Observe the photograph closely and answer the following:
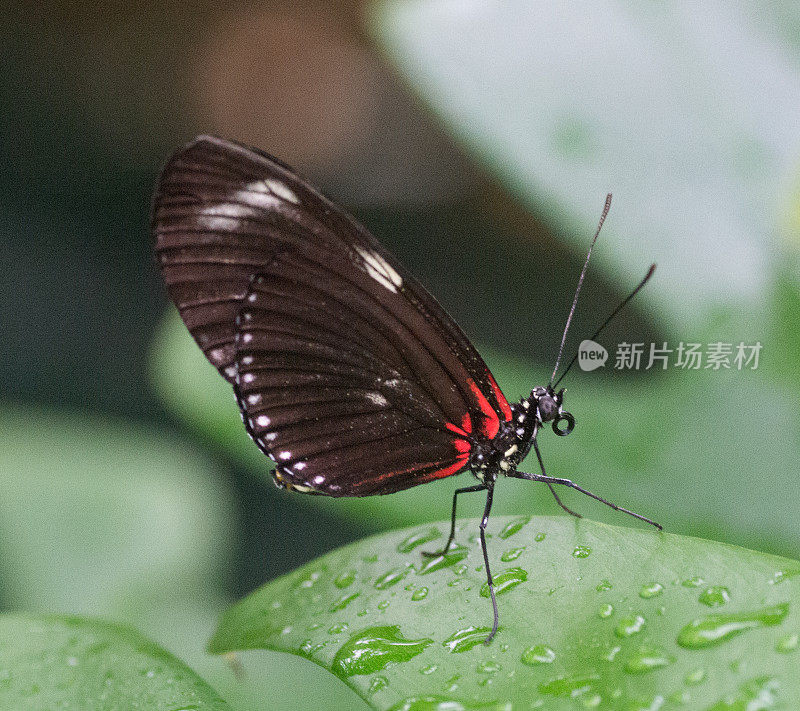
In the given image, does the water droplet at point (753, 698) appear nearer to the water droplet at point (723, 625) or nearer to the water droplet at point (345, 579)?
the water droplet at point (723, 625)

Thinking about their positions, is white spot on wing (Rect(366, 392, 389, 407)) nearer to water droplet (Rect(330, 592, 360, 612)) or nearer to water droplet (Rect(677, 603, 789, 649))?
water droplet (Rect(330, 592, 360, 612))

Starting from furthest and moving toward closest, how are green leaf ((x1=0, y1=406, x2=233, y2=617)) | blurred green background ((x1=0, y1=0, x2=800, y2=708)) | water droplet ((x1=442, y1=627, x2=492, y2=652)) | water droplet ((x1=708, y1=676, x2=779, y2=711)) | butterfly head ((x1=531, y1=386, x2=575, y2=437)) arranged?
green leaf ((x1=0, y1=406, x2=233, y2=617)), blurred green background ((x1=0, y1=0, x2=800, y2=708)), butterfly head ((x1=531, y1=386, x2=575, y2=437)), water droplet ((x1=442, y1=627, x2=492, y2=652)), water droplet ((x1=708, y1=676, x2=779, y2=711))

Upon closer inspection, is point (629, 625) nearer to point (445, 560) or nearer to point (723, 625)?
point (723, 625)

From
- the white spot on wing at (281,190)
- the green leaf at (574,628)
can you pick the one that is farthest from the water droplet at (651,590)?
the white spot on wing at (281,190)

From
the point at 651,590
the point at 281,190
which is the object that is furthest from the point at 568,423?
the point at 281,190

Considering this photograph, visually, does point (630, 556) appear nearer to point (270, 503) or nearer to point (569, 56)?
point (569, 56)

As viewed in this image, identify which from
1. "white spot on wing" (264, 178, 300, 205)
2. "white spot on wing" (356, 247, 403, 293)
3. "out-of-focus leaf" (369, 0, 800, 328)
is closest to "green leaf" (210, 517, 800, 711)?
"white spot on wing" (356, 247, 403, 293)
